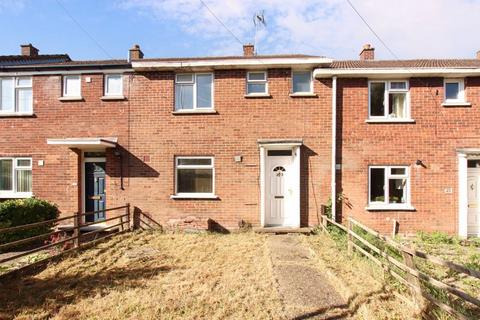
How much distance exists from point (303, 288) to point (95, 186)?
842 cm

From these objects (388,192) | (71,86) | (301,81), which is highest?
(301,81)

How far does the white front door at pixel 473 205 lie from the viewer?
1045 centimetres

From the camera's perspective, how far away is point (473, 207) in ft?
34.3

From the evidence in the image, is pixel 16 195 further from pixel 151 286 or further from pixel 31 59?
pixel 151 286

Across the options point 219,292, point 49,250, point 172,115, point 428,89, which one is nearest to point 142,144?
point 172,115

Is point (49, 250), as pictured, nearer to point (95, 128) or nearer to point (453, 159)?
point (95, 128)

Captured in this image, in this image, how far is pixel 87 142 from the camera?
10273 mm

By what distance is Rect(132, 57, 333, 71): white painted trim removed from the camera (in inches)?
414

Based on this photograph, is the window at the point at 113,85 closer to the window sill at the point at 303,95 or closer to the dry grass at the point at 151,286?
the dry grass at the point at 151,286

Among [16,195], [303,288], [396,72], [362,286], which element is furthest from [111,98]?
[362,286]

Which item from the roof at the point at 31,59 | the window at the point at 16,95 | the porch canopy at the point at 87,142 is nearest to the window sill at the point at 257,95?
the porch canopy at the point at 87,142

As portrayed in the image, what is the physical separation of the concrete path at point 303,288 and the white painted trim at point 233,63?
582 centimetres

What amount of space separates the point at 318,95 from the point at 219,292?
7430mm

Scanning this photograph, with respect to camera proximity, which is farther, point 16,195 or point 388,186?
point 16,195
